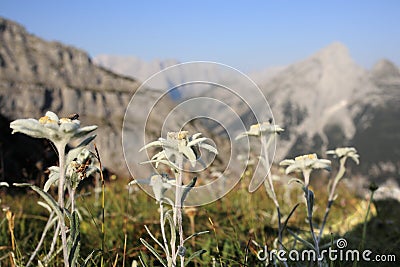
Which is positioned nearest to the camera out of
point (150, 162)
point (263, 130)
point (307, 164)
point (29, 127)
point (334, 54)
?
point (29, 127)

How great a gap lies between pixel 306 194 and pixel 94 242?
7.27 ft

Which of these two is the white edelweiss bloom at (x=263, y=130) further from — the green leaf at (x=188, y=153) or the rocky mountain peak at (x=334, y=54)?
the rocky mountain peak at (x=334, y=54)

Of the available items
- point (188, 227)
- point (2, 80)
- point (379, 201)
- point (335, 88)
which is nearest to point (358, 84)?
point (335, 88)

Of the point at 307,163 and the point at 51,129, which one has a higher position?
the point at 51,129

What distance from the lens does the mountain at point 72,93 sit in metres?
8.89

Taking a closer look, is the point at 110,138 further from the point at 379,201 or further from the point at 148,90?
the point at 379,201

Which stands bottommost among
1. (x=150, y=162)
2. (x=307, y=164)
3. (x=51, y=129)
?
(x=307, y=164)

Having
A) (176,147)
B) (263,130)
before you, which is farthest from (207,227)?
(176,147)

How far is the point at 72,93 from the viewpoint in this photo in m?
10.3

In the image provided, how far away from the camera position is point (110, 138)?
920 centimetres

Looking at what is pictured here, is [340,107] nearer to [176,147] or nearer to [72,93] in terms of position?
[72,93]

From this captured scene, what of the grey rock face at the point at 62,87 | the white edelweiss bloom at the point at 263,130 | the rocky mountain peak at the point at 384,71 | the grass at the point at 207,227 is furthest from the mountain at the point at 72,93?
the rocky mountain peak at the point at 384,71

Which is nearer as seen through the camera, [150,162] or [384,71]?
[150,162]

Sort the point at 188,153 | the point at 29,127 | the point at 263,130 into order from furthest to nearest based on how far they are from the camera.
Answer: the point at 263,130
the point at 188,153
the point at 29,127
